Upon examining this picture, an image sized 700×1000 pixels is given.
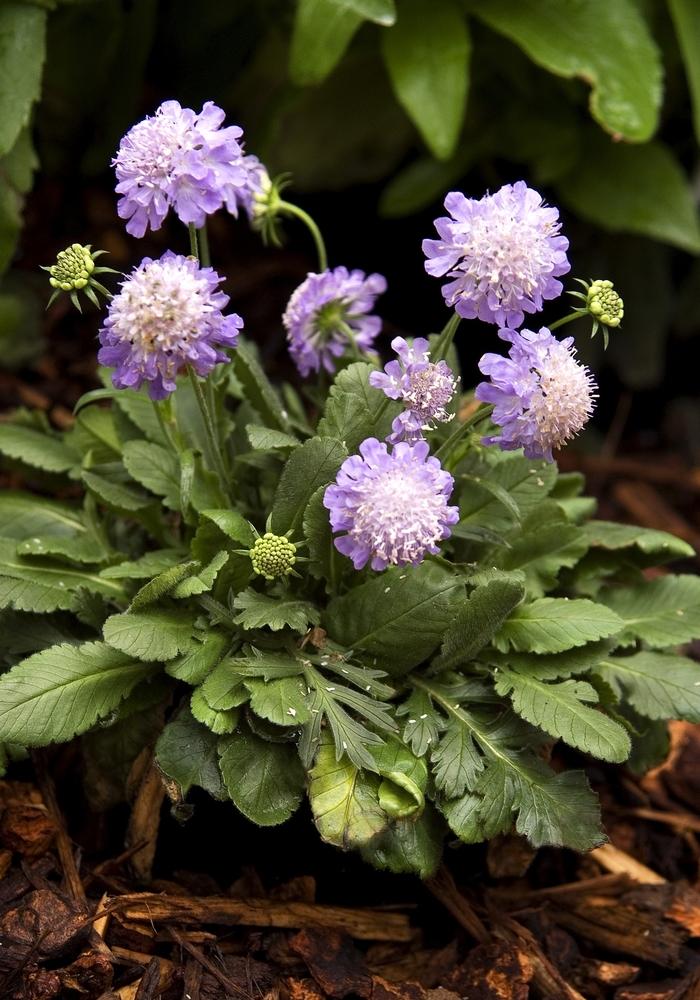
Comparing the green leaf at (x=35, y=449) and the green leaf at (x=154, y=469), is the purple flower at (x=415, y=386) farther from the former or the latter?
the green leaf at (x=35, y=449)

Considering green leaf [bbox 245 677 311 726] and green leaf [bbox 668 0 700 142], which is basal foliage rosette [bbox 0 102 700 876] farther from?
green leaf [bbox 668 0 700 142]

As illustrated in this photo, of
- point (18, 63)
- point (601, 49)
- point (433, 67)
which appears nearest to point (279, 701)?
point (18, 63)

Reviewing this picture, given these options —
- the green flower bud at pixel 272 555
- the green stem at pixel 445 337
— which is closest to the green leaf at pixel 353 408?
the green stem at pixel 445 337

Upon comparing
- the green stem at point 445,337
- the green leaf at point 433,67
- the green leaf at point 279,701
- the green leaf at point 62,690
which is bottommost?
the green leaf at point 62,690

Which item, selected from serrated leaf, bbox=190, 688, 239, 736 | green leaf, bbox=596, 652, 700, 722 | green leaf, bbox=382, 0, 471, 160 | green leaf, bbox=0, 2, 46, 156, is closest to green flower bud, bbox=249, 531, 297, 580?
serrated leaf, bbox=190, 688, 239, 736

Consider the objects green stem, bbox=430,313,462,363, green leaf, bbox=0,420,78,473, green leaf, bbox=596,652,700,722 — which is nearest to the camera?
green stem, bbox=430,313,462,363

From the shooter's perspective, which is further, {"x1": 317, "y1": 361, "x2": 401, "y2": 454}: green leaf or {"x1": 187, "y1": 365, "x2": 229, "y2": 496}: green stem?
{"x1": 317, "y1": 361, "x2": 401, "y2": 454}: green leaf

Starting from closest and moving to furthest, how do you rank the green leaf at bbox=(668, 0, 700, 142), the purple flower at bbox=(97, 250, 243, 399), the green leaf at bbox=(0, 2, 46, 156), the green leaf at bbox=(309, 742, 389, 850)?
the purple flower at bbox=(97, 250, 243, 399) < the green leaf at bbox=(309, 742, 389, 850) < the green leaf at bbox=(0, 2, 46, 156) < the green leaf at bbox=(668, 0, 700, 142)
